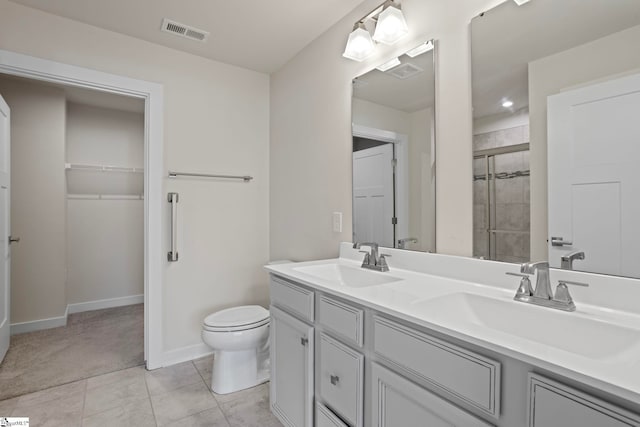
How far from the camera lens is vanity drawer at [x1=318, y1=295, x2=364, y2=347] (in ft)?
3.78

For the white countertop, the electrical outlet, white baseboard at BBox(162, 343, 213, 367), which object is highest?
the electrical outlet

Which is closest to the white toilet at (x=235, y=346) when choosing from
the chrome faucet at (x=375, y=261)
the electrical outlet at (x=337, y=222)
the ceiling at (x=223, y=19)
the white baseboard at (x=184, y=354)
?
the white baseboard at (x=184, y=354)

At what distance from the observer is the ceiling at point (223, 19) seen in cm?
196

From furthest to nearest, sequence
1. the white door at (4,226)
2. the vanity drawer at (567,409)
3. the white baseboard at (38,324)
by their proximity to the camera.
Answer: the white baseboard at (38,324) < the white door at (4,226) < the vanity drawer at (567,409)

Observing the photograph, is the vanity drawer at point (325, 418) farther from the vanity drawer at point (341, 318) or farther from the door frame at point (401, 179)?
the door frame at point (401, 179)

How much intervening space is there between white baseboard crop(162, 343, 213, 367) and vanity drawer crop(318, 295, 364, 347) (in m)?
1.63

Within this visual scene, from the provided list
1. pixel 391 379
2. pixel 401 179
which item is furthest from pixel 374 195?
pixel 391 379

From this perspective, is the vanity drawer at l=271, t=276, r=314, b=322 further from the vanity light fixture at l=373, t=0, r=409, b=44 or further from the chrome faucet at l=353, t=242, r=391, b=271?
the vanity light fixture at l=373, t=0, r=409, b=44

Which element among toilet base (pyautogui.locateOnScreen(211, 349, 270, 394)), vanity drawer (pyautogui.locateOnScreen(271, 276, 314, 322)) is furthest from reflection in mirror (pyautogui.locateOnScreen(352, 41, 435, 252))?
toilet base (pyautogui.locateOnScreen(211, 349, 270, 394))

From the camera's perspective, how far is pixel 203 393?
6.79ft

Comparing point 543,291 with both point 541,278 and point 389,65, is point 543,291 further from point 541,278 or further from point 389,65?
point 389,65

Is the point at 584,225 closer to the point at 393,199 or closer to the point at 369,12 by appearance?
the point at 393,199

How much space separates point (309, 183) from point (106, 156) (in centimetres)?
281

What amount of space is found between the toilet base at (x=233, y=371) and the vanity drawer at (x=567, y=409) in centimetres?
181
